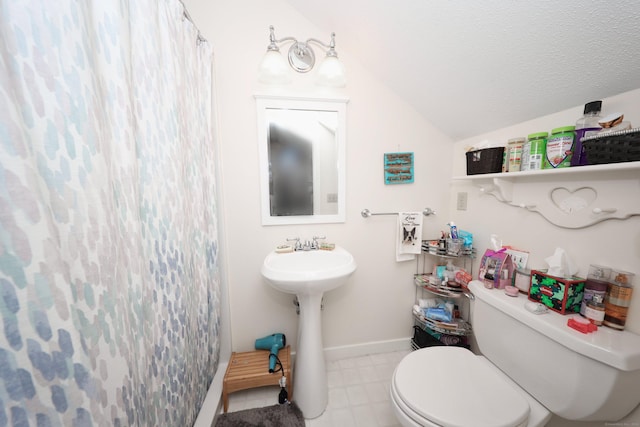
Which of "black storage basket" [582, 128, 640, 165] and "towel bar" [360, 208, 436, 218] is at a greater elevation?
"black storage basket" [582, 128, 640, 165]

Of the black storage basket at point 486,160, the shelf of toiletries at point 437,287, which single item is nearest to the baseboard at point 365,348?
the shelf of toiletries at point 437,287

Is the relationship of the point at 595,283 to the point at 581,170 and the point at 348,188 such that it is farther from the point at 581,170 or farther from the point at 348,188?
the point at 348,188

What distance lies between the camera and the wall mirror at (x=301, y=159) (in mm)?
1308

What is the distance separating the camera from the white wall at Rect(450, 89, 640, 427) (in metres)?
0.73

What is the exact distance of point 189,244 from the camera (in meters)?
0.95

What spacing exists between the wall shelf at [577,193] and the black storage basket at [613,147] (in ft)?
0.12

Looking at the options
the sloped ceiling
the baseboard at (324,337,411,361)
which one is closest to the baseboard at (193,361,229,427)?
the baseboard at (324,337,411,361)

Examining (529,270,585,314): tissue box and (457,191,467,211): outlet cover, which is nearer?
(529,270,585,314): tissue box

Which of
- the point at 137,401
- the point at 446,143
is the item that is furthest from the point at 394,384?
the point at 446,143

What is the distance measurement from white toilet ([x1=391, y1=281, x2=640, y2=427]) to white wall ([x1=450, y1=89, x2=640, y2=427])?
0.63 ft

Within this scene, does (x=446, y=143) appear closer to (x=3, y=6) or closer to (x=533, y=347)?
(x=533, y=347)

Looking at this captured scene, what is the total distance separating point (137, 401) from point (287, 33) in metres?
1.74

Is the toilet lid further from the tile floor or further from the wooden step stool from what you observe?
the wooden step stool

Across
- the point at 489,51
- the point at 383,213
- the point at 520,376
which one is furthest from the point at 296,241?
the point at 489,51
